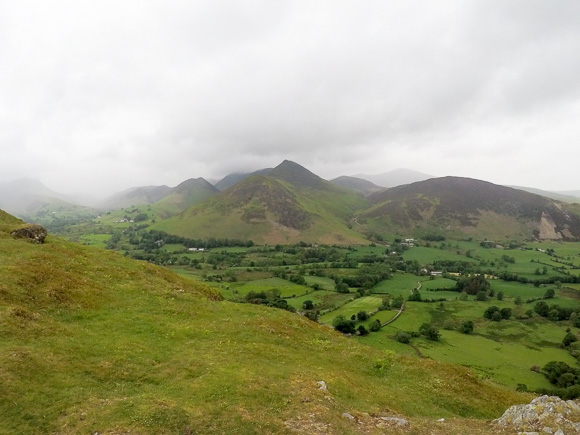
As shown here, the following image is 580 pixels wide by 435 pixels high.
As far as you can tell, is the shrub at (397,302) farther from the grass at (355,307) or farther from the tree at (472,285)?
the tree at (472,285)

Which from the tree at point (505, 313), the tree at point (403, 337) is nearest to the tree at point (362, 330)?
the tree at point (403, 337)

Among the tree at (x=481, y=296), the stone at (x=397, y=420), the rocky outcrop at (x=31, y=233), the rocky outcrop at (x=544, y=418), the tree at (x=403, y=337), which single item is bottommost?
the tree at (x=481, y=296)

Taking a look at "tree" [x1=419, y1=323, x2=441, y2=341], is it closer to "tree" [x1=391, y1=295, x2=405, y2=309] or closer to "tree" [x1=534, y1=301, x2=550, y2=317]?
"tree" [x1=391, y1=295, x2=405, y2=309]

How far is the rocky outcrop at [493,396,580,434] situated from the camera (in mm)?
21119

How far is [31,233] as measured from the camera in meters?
51.7

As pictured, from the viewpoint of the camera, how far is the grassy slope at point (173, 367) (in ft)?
66.9

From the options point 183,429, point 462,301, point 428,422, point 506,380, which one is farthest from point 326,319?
point 183,429

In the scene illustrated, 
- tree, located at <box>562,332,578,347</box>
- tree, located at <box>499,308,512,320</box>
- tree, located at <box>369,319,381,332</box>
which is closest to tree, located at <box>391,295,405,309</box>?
tree, located at <box>369,319,381,332</box>

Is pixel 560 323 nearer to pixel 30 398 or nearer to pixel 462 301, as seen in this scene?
pixel 462 301

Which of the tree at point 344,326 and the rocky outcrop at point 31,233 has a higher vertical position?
the rocky outcrop at point 31,233

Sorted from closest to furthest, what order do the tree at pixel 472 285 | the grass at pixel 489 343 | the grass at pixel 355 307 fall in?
the grass at pixel 489 343, the grass at pixel 355 307, the tree at pixel 472 285

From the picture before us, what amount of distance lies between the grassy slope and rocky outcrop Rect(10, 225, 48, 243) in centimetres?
477

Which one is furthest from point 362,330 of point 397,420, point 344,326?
point 397,420

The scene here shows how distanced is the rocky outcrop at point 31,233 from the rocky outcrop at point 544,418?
201 ft
